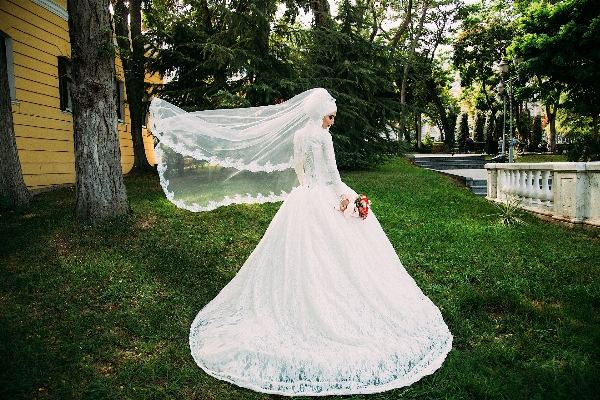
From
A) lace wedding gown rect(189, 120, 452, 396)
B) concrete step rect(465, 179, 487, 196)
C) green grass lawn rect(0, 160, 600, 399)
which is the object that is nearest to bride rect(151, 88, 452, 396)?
lace wedding gown rect(189, 120, 452, 396)

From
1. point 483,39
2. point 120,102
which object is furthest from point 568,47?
point 120,102

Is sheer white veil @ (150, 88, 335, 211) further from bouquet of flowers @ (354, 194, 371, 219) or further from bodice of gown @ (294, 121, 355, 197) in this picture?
bouquet of flowers @ (354, 194, 371, 219)

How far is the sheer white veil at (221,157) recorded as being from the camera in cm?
465

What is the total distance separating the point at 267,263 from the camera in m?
4.10

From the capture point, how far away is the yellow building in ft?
34.3

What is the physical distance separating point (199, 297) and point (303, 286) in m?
1.71

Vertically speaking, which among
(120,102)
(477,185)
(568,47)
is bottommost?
(477,185)

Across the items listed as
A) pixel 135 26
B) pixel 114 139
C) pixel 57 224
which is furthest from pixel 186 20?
pixel 57 224

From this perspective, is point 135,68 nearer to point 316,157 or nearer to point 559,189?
point 316,157

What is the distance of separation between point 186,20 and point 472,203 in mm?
10064

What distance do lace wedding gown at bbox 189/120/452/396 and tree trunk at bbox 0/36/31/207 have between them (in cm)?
632

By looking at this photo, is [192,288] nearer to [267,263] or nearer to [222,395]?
[267,263]

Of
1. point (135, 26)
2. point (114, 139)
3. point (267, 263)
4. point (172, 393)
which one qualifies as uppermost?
point (135, 26)

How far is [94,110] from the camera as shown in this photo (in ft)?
22.6
